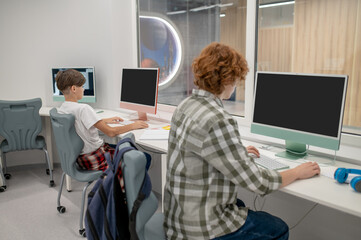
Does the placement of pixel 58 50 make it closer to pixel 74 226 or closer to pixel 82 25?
pixel 82 25

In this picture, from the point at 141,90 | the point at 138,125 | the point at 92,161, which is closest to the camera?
the point at 92,161

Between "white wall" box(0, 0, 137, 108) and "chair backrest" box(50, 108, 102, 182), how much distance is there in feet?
4.67

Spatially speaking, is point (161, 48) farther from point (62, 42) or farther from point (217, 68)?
point (217, 68)

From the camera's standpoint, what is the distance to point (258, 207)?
7.49ft

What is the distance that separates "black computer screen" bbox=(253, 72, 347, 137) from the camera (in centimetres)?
160

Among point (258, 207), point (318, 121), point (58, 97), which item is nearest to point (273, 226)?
point (318, 121)

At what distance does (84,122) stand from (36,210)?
106 cm

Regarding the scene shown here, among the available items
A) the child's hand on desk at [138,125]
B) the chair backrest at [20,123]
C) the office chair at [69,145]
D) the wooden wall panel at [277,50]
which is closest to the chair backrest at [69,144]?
the office chair at [69,145]

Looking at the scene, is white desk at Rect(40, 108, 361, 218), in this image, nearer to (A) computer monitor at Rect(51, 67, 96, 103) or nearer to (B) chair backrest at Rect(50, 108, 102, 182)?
(B) chair backrest at Rect(50, 108, 102, 182)

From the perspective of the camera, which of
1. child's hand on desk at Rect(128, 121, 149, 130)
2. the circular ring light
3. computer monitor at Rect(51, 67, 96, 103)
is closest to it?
child's hand on desk at Rect(128, 121, 149, 130)

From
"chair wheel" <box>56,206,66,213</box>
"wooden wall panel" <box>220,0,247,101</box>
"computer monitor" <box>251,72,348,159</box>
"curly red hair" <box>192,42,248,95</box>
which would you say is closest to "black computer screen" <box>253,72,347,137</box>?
"computer monitor" <box>251,72,348,159</box>

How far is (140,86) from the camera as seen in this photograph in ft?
9.43

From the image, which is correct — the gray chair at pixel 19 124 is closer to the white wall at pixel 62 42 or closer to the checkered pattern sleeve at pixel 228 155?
the white wall at pixel 62 42

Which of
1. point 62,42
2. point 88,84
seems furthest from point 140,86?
point 62,42
